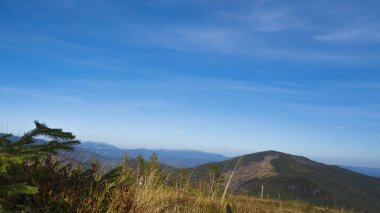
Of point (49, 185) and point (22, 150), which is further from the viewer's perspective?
point (49, 185)

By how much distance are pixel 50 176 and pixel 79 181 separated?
0.48 meters

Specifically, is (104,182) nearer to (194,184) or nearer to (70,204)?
(70,204)

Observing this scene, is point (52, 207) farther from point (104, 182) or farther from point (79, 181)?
point (104, 182)

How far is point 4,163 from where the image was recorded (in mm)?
3793

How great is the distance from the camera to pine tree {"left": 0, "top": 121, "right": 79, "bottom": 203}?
12.4ft

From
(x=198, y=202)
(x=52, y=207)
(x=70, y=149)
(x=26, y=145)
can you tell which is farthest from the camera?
(x=198, y=202)

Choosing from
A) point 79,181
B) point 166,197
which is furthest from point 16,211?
point 166,197

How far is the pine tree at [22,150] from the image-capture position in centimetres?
378

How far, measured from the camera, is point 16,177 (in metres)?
4.54

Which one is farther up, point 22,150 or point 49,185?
point 22,150

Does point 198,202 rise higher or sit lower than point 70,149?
lower

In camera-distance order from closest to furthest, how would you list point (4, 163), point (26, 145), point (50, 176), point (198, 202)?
point (4, 163) < point (26, 145) < point (50, 176) < point (198, 202)

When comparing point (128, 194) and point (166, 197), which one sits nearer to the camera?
point (128, 194)

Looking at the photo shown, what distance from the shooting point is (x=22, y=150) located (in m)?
4.00
